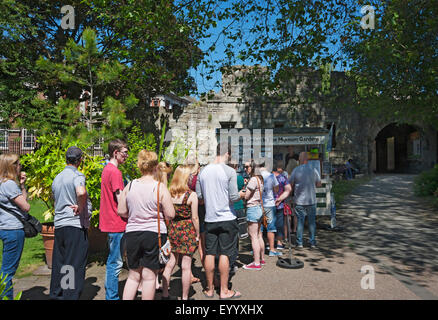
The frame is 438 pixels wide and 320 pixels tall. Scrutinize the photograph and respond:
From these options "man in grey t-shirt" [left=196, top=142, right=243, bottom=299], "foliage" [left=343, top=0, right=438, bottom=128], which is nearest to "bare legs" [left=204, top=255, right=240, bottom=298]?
"man in grey t-shirt" [left=196, top=142, right=243, bottom=299]

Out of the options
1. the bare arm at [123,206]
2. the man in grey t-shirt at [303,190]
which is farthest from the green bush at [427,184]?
the bare arm at [123,206]

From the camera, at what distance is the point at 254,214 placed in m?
5.32

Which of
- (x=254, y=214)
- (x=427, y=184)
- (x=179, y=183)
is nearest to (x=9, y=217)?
(x=179, y=183)

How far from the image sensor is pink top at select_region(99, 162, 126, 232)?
392 centimetres

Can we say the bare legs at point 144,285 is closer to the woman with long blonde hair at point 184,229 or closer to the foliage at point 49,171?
the woman with long blonde hair at point 184,229

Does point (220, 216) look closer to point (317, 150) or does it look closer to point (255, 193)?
point (255, 193)

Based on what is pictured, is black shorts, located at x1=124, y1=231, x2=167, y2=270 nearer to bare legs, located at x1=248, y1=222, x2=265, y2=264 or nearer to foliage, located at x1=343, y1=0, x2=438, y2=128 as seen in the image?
bare legs, located at x1=248, y1=222, x2=265, y2=264

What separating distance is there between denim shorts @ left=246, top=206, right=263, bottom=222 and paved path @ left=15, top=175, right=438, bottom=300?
0.85 m

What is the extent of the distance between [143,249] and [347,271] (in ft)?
11.5

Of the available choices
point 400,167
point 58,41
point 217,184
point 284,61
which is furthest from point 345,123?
point 217,184

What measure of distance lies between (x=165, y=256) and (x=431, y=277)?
4134 millimetres

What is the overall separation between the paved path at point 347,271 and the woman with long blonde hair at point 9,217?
0.96 metres

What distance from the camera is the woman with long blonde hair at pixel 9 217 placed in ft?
11.9

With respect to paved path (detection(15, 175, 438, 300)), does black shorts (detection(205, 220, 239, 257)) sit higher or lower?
higher
